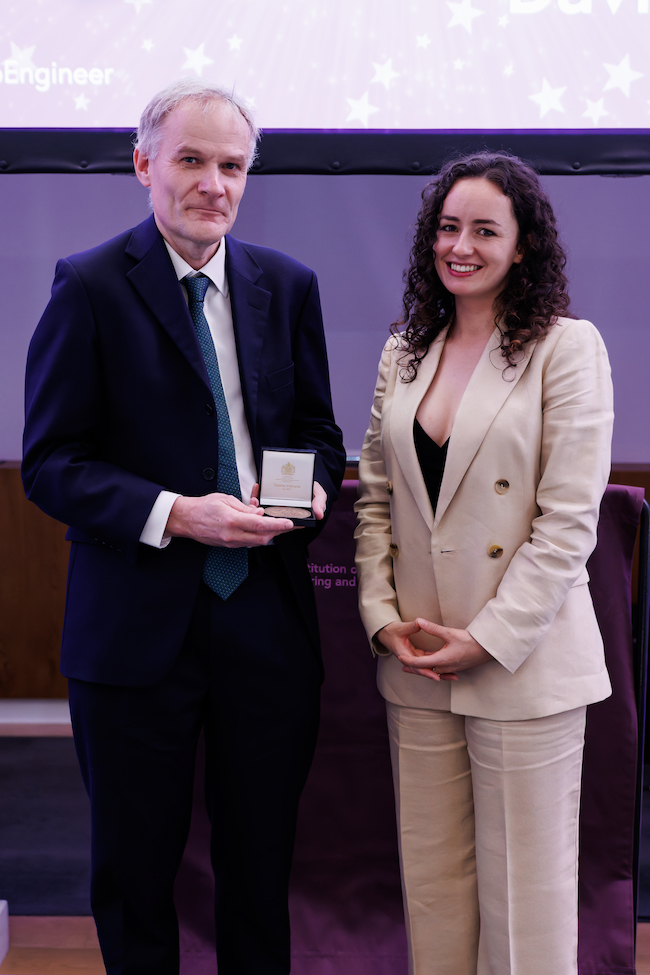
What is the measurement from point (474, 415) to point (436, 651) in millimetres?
449

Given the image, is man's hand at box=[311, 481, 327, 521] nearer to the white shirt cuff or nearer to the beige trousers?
the white shirt cuff

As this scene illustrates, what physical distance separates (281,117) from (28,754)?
2.86 metres

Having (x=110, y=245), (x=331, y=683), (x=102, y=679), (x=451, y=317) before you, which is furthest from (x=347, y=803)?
(x=110, y=245)

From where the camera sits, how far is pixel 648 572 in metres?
1.86

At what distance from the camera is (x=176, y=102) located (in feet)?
4.82

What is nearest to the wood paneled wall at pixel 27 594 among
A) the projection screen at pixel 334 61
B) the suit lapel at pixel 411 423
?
the projection screen at pixel 334 61

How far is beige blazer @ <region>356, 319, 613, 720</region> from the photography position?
1498 mm

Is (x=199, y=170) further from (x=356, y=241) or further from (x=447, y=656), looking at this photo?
(x=356, y=241)

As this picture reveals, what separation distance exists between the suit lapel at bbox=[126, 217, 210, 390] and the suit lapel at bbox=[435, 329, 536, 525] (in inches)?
18.0

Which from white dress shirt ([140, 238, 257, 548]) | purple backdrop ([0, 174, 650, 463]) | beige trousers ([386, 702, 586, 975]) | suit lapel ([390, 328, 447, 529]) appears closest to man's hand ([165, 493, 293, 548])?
white dress shirt ([140, 238, 257, 548])

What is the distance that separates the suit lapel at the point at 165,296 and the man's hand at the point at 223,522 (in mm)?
216

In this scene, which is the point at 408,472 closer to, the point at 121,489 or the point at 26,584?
the point at 121,489

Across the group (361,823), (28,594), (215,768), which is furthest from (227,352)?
(28,594)

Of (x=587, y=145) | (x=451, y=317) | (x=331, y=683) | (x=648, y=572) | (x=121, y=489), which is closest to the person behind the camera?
(x=121, y=489)
